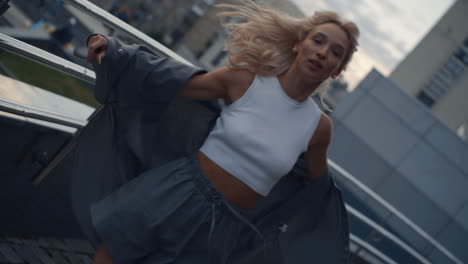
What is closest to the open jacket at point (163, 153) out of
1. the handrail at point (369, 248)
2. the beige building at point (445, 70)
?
the handrail at point (369, 248)

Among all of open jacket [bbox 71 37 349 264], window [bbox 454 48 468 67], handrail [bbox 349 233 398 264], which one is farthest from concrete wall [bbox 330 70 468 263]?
window [bbox 454 48 468 67]

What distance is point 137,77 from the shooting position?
6.17 feet

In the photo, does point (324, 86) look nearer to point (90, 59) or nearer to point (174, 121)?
point (174, 121)

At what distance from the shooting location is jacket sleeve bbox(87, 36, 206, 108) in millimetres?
1826

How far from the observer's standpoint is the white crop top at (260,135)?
6.39 ft

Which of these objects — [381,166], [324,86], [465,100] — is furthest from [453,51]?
[324,86]

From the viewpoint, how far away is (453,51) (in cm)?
2750

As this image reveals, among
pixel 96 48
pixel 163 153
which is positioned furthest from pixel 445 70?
pixel 96 48

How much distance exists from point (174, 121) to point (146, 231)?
22.0 inches

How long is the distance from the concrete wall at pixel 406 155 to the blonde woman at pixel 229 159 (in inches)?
313

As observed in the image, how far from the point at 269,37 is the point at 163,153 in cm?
81

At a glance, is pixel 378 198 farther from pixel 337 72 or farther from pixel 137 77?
pixel 137 77

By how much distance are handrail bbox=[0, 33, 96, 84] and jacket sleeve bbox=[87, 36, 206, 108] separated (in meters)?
0.34

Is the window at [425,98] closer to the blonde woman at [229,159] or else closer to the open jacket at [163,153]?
the open jacket at [163,153]
